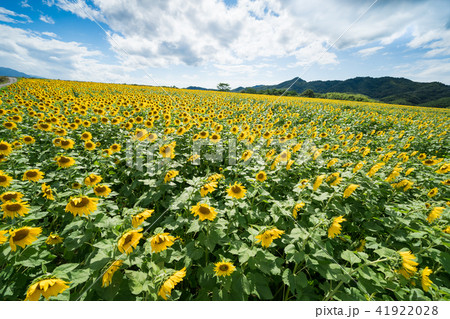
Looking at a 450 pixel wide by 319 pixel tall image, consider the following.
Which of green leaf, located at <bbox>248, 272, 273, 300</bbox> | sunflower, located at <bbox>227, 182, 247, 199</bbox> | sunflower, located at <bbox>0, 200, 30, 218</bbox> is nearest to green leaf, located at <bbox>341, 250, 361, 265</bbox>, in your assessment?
green leaf, located at <bbox>248, 272, 273, 300</bbox>

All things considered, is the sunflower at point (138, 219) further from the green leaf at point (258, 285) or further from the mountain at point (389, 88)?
the mountain at point (389, 88)

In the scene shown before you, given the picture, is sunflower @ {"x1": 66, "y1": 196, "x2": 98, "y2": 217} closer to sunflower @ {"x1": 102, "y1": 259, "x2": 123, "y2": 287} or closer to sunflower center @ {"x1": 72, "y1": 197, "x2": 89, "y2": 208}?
sunflower center @ {"x1": 72, "y1": 197, "x2": 89, "y2": 208}

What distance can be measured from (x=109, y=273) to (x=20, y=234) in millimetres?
1030

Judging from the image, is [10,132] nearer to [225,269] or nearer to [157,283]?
[157,283]

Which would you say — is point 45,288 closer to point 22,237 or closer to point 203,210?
point 22,237

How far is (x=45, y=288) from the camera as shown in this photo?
1472mm

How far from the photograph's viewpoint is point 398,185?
3.50 meters

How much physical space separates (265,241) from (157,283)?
1229 millimetres

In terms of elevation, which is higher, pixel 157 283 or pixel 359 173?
pixel 359 173

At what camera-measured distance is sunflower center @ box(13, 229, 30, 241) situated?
1.88 metres

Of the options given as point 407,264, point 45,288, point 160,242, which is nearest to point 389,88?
point 407,264

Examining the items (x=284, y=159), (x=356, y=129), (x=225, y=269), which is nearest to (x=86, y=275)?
(x=225, y=269)

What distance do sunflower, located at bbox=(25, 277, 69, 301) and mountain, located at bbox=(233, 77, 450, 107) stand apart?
320ft

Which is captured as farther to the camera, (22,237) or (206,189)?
(206,189)
